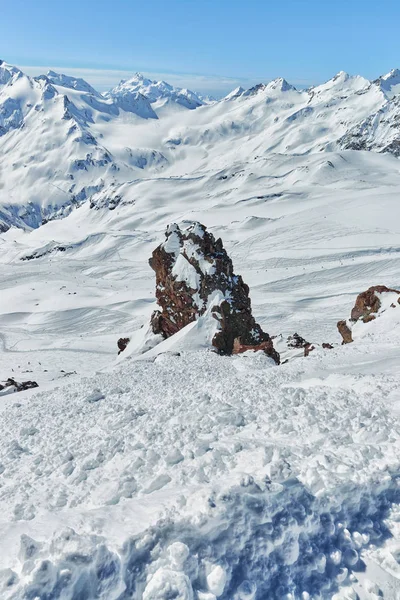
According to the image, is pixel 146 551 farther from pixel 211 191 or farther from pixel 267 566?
pixel 211 191

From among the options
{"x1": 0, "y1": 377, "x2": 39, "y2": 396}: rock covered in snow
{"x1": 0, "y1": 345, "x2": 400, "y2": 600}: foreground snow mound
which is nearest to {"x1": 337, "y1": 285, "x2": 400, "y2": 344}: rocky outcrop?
{"x1": 0, "y1": 345, "x2": 400, "y2": 600}: foreground snow mound

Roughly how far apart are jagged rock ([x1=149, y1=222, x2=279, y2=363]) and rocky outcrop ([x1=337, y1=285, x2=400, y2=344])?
15.1ft

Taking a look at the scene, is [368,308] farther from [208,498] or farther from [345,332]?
[208,498]

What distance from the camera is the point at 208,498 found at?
6.22m

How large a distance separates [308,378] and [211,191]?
145220mm

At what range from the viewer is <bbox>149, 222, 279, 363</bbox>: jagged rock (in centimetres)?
2517

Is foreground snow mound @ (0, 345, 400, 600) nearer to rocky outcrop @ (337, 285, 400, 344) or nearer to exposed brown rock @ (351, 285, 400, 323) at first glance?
rocky outcrop @ (337, 285, 400, 344)

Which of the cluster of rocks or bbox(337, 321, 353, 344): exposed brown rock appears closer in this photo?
bbox(337, 321, 353, 344): exposed brown rock

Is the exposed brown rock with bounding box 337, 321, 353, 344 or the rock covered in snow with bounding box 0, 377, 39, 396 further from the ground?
the exposed brown rock with bounding box 337, 321, 353, 344

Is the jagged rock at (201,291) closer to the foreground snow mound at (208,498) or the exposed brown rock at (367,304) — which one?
the exposed brown rock at (367,304)

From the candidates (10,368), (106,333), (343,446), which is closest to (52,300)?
(106,333)

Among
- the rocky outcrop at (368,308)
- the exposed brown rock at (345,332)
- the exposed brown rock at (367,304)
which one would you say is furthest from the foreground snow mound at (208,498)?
the exposed brown rock at (367,304)

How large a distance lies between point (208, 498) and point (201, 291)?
74.4 feet

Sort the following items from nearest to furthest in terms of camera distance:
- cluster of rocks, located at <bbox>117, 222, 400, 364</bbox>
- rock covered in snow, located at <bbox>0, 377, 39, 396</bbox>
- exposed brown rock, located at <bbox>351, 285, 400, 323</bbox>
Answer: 1. rock covered in snow, located at <bbox>0, 377, 39, 396</bbox>
2. exposed brown rock, located at <bbox>351, 285, 400, 323</bbox>
3. cluster of rocks, located at <bbox>117, 222, 400, 364</bbox>
